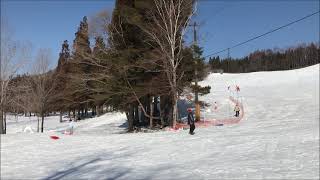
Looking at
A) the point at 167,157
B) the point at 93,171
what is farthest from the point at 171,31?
the point at 93,171

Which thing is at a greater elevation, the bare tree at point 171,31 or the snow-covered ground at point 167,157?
the bare tree at point 171,31

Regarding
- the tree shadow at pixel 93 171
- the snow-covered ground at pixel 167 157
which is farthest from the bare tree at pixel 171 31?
the tree shadow at pixel 93 171

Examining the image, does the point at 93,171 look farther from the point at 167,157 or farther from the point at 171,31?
the point at 171,31

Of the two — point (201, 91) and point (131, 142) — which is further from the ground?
point (201, 91)

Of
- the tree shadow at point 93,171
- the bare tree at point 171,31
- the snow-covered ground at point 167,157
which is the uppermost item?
the bare tree at point 171,31

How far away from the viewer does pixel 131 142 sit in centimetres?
2366

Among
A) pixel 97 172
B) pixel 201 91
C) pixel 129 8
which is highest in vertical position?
pixel 129 8

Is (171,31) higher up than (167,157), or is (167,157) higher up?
(171,31)

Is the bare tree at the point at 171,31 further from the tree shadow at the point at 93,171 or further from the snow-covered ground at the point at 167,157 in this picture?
the tree shadow at the point at 93,171

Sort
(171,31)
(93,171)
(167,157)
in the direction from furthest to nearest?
(171,31)
(167,157)
(93,171)

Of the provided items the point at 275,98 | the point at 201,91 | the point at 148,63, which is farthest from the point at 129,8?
the point at 275,98

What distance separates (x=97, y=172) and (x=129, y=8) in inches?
787

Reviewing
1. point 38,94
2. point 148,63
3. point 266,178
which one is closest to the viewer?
point 266,178

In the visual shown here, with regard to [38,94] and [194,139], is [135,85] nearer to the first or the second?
[194,139]
